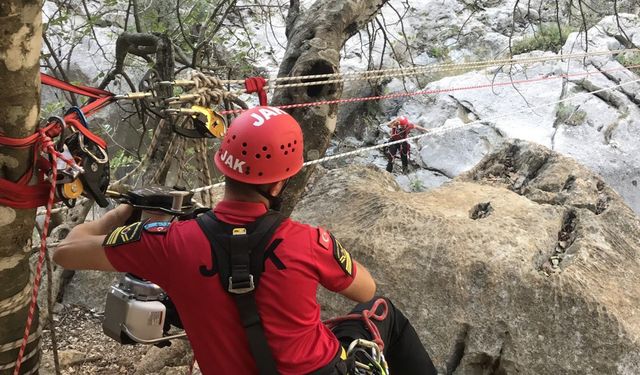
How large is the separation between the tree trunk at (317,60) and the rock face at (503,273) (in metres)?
0.72

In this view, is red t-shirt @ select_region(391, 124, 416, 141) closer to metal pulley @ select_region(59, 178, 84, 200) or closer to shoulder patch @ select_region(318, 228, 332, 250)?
shoulder patch @ select_region(318, 228, 332, 250)

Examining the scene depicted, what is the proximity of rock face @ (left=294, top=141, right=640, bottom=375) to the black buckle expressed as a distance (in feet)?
6.48

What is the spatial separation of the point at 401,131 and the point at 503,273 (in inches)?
252

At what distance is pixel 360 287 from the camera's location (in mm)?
1697

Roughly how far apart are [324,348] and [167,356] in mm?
1794

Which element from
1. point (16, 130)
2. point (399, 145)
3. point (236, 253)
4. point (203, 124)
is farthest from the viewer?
point (399, 145)

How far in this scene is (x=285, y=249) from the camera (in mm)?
1457

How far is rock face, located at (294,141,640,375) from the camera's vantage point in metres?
2.99

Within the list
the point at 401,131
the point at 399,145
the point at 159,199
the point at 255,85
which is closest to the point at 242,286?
the point at 159,199

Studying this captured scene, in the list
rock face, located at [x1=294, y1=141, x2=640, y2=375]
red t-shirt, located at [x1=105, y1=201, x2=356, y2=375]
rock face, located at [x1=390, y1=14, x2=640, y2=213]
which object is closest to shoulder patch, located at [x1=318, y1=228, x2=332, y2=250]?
red t-shirt, located at [x1=105, y1=201, x2=356, y2=375]

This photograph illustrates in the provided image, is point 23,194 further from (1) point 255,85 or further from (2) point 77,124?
(1) point 255,85

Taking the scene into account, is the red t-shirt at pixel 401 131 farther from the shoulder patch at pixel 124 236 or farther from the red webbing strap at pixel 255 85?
the shoulder patch at pixel 124 236

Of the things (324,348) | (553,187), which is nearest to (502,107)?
(553,187)

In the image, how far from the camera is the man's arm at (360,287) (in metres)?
1.67
